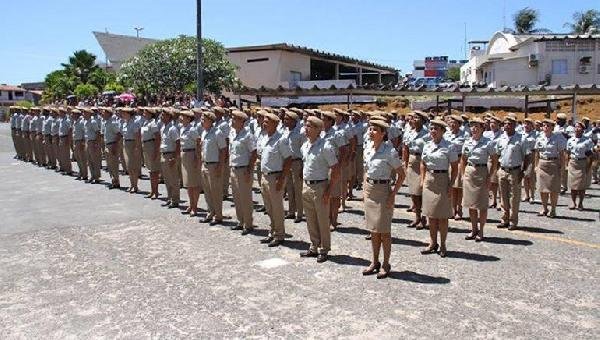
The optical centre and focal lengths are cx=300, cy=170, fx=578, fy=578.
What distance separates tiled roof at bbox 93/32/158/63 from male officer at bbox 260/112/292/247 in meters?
43.5

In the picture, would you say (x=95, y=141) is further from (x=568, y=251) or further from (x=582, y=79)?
(x=582, y=79)

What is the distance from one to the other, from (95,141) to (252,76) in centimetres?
2485

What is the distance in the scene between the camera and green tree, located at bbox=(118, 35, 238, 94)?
3075 centimetres

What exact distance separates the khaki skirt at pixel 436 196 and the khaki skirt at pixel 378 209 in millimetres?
1116

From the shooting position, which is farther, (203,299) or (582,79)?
(582,79)

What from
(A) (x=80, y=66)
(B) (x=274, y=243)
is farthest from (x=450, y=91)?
(A) (x=80, y=66)

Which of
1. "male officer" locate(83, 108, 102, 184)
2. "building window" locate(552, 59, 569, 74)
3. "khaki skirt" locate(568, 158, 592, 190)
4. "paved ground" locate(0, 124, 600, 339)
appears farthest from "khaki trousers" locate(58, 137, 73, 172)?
"building window" locate(552, 59, 569, 74)

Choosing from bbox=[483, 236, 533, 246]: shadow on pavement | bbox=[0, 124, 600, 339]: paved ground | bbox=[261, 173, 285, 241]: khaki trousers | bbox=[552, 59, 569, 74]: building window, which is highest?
bbox=[552, 59, 569, 74]: building window

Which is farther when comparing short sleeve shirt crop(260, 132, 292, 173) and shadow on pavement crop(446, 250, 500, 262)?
short sleeve shirt crop(260, 132, 292, 173)

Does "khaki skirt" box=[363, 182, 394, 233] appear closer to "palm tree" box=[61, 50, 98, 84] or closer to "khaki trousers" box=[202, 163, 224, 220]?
"khaki trousers" box=[202, 163, 224, 220]

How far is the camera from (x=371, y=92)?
64.4 ft

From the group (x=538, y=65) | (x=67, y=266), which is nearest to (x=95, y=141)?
(x=67, y=266)

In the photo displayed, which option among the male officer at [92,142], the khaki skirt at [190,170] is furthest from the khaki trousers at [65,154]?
the khaki skirt at [190,170]

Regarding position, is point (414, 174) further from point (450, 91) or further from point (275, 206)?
point (450, 91)
